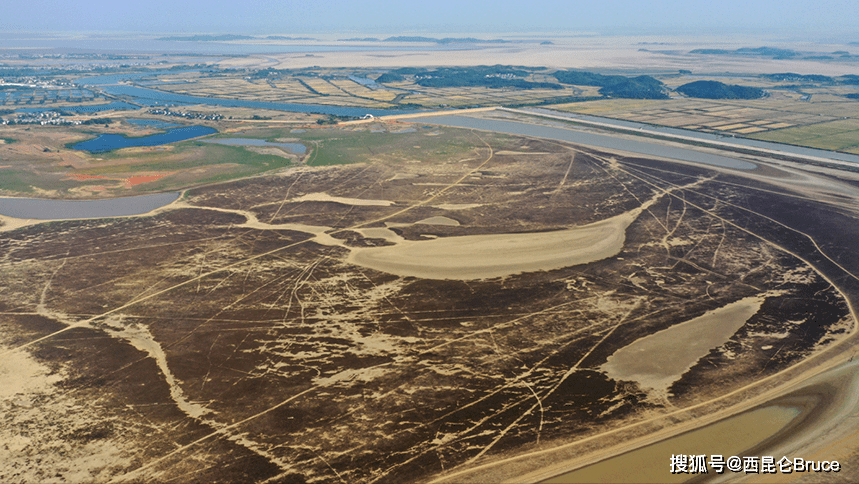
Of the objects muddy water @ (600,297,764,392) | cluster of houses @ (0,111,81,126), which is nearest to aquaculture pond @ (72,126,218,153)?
cluster of houses @ (0,111,81,126)

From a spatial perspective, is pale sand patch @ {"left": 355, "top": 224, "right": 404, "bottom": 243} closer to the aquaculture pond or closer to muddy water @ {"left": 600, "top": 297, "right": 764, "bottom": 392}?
muddy water @ {"left": 600, "top": 297, "right": 764, "bottom": 392}

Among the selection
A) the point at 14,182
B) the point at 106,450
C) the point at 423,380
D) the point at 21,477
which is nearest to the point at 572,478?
the point at 423,380

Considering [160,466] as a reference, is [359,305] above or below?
above

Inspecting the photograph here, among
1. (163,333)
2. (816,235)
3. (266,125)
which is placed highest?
(266,125)

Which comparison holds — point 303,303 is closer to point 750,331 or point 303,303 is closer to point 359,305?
point 359,305

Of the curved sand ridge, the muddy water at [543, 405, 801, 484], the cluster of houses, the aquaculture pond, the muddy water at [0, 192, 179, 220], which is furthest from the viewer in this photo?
the cluster of houses

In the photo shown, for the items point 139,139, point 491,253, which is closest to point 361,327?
point 491,253

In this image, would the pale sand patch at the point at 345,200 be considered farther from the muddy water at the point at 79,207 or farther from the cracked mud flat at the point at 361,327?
the muddy water at the point at 79,207

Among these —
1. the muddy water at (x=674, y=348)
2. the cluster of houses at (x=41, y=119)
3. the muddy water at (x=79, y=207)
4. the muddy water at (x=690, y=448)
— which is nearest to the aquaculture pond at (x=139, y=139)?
the cluster of houses at (x=41, y=119)
